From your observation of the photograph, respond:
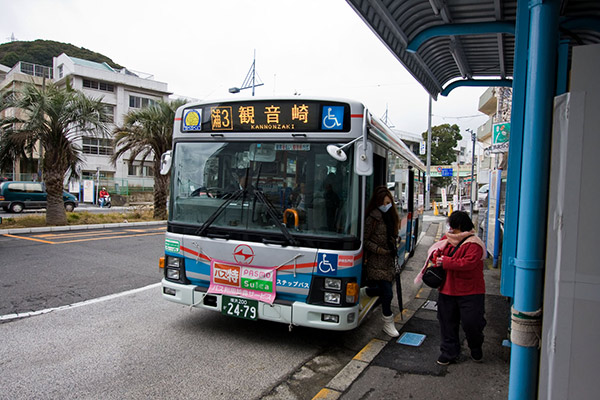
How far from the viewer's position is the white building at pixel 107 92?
39.5 m

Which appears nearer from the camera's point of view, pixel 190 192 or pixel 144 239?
pixel 190 192

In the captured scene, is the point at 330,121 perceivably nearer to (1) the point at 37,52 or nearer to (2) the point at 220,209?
(2) the point at 220,209

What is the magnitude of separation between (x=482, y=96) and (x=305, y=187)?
36199mm

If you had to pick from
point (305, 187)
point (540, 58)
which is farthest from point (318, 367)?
point (540, 58)

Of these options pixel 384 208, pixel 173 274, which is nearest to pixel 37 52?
pixel 173 274

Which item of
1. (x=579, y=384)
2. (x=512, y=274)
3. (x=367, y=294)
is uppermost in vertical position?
(x=512, y=274)

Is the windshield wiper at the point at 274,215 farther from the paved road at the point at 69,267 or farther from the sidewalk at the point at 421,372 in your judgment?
the paved road at the point at 69,267

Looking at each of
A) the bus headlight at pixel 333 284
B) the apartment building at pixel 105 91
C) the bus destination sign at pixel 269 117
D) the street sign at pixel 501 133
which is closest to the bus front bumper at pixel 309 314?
the bus headlight at pixel 333 284

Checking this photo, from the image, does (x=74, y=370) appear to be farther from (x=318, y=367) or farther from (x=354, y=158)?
(x=354, y=158)

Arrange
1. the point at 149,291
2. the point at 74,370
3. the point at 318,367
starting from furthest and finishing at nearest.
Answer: the point at 149,291, the point at 318,367, the point at 74,370

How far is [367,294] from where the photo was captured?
507 centimetres

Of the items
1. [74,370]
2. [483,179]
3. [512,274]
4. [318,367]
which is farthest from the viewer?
[483,179]

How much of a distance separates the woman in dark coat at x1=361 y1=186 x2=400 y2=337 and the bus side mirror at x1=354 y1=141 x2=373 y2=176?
93 centimetres

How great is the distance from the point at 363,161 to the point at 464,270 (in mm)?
1520
